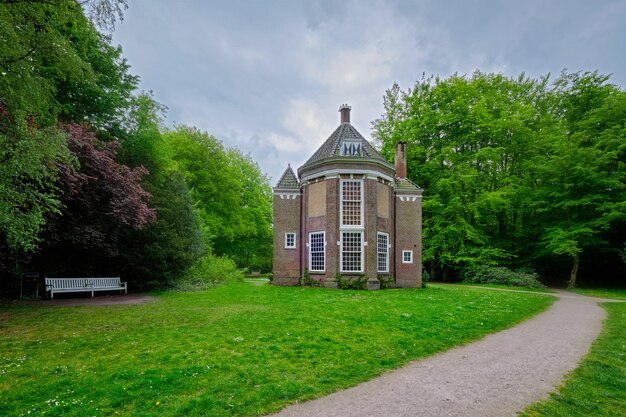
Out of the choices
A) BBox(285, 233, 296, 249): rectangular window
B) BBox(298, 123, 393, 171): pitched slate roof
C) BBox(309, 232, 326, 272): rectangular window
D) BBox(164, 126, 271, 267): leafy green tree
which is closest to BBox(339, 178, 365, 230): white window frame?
BBox(298, 123, 393, 171): pitched slate roof

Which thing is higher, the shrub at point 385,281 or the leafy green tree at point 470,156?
the leafy green tree at point 470,156


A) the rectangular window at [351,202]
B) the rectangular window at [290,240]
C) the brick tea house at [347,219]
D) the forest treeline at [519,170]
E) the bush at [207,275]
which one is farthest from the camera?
the forest treeline at [519,170]

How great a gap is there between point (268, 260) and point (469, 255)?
29091 mm

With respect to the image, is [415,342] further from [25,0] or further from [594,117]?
[594,117]

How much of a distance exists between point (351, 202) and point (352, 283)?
535cm

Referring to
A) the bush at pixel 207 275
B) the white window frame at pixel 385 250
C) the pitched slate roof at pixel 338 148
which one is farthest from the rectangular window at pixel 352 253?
the bush at pixel 207 275

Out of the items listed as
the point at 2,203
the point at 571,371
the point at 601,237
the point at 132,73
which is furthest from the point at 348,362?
the point at 601,237

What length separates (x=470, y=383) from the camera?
17.6 ft

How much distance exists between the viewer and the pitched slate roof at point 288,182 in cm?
2355

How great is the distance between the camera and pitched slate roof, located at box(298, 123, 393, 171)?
70.1 feet

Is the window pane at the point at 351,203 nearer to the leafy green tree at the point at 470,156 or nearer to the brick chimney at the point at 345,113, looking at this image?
the brick chimney at the point at 345,113

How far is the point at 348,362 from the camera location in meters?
6.10

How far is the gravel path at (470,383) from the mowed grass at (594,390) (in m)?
0.19

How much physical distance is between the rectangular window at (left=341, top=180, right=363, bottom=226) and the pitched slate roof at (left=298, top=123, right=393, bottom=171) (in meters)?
1.84
